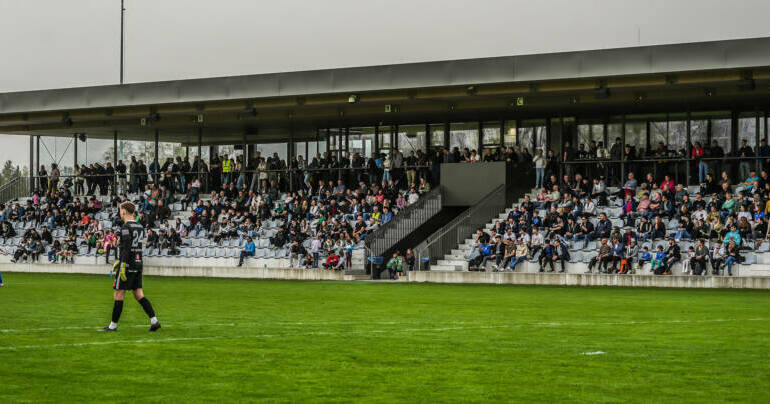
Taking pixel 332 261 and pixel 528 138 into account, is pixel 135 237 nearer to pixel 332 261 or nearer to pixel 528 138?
pixel 332 261

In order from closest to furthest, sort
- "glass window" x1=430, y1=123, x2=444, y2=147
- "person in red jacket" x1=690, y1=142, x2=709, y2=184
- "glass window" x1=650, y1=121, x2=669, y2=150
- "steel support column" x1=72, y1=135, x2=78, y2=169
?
"person in red jacket" x1=690, y1=142, x2=709, y2=184 < "glass window" x1=650, y1=121, x2=669, y2=150 < "glass window" x1=430, y1=123, x2=444, y2=147 < "steel support column" x1=72, y1=135, x2=78, y2=169

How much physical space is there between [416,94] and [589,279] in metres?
11.7

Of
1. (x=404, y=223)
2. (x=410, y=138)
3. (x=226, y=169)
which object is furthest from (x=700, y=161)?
(x=226, y=169)

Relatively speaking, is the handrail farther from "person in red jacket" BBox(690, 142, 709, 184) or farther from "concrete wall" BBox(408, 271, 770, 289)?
"person in red jacket" BBox(690, 142, 709, 184)

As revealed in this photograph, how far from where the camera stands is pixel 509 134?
1682 inches

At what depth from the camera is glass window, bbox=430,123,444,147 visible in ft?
145

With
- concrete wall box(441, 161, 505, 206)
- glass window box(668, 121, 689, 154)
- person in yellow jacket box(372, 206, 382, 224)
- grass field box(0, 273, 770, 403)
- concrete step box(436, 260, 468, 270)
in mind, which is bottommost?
grass field box(0, 273, 770, 403)

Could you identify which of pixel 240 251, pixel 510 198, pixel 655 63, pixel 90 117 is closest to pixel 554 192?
pixel 510 198

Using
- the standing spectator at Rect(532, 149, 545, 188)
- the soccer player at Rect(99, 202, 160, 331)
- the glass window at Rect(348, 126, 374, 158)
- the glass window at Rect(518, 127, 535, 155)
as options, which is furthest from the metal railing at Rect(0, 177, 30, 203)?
the soccer player at Rect(99, 202, 160, 331)

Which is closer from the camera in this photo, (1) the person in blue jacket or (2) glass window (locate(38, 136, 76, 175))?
(1) the person in blue jacket

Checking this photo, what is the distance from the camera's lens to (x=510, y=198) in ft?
125

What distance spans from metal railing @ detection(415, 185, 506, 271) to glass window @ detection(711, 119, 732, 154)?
316 inches

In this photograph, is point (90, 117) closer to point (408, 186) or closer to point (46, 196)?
point (46, 196)

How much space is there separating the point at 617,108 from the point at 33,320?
92.5 feet
